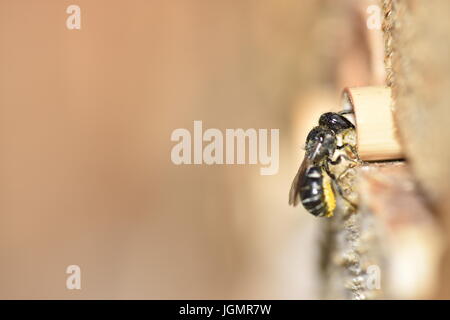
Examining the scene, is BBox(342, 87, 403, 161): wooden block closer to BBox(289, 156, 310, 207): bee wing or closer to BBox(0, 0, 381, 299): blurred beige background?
BBox(289, 156, 310, 207): bee wing

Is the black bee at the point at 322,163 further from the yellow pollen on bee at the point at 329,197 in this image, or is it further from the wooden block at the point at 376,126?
the wooden block at the point at 376,126

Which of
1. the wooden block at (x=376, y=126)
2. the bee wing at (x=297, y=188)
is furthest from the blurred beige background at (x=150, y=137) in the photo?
the wooden block at (x=376, y=126)

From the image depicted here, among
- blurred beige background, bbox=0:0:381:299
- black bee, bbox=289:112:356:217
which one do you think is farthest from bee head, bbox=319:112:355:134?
blurred beige background, bbox=0:0:381:299

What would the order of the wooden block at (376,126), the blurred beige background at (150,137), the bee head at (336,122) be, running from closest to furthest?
1. the wooden block at (376,126)
2. the bee head at (336,122)
3. the blurred beige background at (150,137)

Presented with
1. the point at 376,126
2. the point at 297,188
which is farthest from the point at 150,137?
the point at 376,126

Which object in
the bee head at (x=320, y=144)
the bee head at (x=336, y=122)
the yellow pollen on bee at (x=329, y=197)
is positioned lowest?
the yellow pollen on bee at (x=329, y=197)

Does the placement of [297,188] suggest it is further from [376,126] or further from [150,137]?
[150,137]
